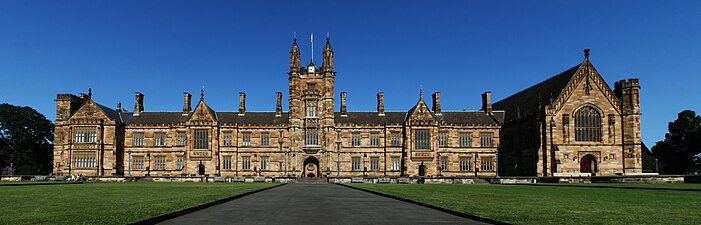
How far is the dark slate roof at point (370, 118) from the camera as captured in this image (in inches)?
2930

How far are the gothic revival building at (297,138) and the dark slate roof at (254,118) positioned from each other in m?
0.14

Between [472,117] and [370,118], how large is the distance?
14094mm

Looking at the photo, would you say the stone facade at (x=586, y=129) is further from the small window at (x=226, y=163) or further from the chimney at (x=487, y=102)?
the small window at (x=226, y=163)

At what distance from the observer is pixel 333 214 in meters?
17.3

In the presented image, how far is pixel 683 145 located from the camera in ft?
258

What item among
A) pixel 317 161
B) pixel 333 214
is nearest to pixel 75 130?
pixel 317 161

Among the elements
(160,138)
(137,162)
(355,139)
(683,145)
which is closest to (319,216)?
(355,139)

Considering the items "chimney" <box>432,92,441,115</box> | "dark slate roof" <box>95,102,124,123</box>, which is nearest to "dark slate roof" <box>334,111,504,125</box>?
"chimney" <box>432,92,441,115</box>

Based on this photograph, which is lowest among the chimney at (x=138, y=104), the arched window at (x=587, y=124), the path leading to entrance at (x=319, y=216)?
the path leading to entrance at (x=319, y=216)

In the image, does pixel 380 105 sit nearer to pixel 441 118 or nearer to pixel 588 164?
pixel 441 118

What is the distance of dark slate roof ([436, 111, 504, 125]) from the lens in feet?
243

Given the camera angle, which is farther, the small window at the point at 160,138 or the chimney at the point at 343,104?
the chimney at the point at 343,104

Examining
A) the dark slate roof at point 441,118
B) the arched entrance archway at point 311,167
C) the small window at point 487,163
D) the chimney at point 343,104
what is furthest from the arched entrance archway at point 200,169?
the small window at point 487,163

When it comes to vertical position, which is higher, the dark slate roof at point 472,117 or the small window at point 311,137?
the dark slate roof at point 472,117
